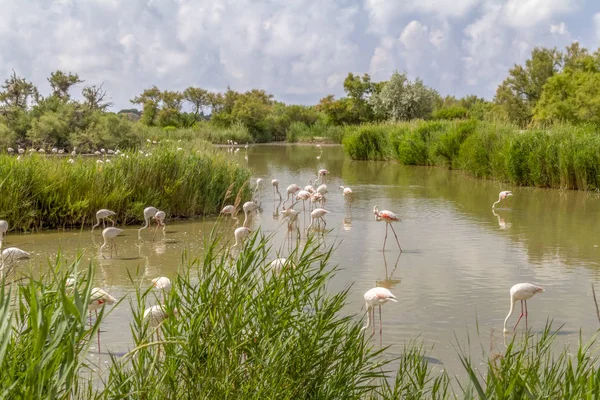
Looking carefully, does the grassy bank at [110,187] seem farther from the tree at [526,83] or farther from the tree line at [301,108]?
the tree at [526,83]

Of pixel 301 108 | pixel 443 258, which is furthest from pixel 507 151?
pixel 301 108

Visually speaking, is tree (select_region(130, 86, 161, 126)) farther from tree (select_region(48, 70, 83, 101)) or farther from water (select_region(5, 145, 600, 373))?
water (select_region(5, 145, 600, 373))

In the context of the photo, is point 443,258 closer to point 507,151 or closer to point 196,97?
point 507,151

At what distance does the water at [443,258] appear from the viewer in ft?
23.3

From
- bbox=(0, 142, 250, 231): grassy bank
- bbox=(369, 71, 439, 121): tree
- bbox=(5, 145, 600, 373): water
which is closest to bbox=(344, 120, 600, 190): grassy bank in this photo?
bbox=(5, 145, 600, 373): water

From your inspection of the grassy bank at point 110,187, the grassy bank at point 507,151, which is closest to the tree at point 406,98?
the grassy bank at point 507,151

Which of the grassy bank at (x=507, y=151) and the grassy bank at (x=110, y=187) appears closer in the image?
the grassy bank at (x=110, y=187)

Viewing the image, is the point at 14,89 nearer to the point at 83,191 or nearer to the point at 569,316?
the point at 83,191

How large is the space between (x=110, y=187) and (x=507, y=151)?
490 inches

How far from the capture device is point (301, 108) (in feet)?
221

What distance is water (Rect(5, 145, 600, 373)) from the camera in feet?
23.3

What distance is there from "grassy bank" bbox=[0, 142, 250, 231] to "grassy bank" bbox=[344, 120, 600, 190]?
9.18m

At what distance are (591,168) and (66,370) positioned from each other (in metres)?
18.6

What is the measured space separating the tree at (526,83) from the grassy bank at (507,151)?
25185 millimetres
